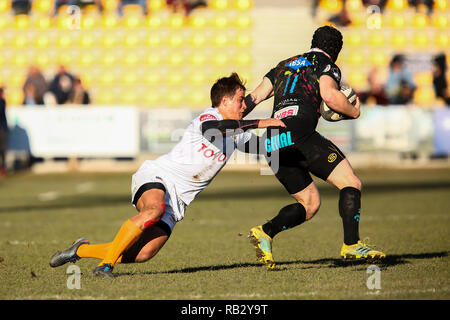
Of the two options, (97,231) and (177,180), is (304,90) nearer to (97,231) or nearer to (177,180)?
(177,180)

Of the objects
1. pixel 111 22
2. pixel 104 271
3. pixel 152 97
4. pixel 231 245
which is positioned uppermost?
pixel 111 22

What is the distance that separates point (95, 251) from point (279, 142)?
1.86 m

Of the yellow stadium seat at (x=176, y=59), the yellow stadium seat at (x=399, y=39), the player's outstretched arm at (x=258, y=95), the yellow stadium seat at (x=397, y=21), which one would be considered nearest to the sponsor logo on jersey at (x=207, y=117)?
the player's outstretched arm at (x=258, y=95)

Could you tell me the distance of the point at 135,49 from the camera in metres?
25.0

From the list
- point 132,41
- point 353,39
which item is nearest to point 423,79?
point 353,39

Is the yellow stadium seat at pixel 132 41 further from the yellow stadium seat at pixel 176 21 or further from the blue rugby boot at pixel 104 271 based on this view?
the blue rugby boot at pixel 104 271

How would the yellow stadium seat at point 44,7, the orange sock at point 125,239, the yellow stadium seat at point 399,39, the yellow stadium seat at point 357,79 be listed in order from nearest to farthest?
the orange sock at point 125,239, the yellow stadium seat at point 357,79, the yellow stadium seat at point 399,39, the yellow stadium seat at point 44,7

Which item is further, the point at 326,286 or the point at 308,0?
the point at 308,0

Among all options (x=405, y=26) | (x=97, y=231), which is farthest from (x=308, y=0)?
(x=97, y=231)

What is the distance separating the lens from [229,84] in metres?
6.62

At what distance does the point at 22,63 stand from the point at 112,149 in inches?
234

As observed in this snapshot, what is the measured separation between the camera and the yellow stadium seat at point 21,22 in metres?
25.5

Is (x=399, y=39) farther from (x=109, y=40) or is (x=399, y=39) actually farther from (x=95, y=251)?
(x=95, y=251)
